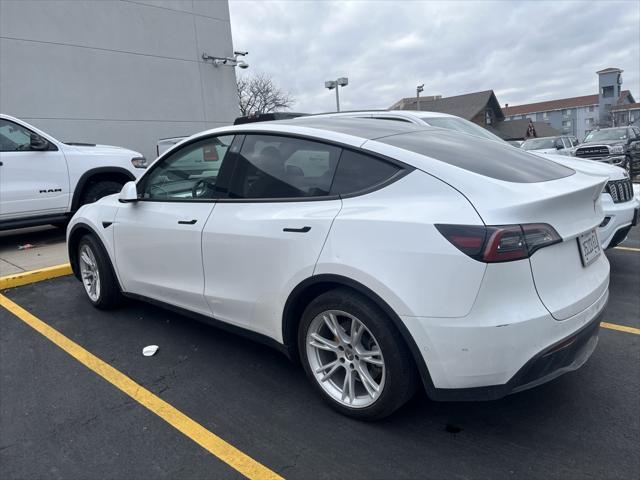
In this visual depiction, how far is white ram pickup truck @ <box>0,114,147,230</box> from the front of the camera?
21.2 ft

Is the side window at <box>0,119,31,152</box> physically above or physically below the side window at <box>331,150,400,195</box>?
above

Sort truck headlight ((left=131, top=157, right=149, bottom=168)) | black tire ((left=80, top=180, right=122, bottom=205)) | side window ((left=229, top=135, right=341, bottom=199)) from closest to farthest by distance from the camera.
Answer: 1. side window ((left=229, top=135, right=341, bottom=199))
2. black tire ((left=80, top=180, right=122, bottom=205))
3. truck headlight ((left=131, top=157, right=149, bottom=168))

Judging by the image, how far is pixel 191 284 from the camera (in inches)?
135

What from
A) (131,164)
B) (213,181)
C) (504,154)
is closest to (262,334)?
(213,181)

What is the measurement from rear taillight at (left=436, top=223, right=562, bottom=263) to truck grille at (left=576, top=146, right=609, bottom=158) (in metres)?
14.5

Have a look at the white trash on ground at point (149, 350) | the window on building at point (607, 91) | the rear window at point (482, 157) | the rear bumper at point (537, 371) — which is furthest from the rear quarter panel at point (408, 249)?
the window on building at point (607, 91)

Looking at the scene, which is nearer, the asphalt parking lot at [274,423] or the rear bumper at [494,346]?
the rear bumper at [494,346]

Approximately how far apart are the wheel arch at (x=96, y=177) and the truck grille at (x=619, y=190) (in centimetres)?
652

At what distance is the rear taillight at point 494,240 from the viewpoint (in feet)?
6.93

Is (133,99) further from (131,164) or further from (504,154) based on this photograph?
(504,154)

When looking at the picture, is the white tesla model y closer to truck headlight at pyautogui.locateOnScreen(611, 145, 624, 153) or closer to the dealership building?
truck headlight at pyautogui.locateOnScreen(611, 145, 624, 153)

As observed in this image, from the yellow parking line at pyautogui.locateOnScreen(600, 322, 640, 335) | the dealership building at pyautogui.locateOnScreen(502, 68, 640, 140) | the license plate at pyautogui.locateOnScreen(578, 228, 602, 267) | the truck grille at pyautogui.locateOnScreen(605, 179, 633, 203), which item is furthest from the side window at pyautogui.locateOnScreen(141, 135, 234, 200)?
the dealership building at pyautogui.locateOnScreen(502, 68, 640, 140)

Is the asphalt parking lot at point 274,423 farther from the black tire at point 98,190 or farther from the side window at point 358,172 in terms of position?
the black tire at point 98,190

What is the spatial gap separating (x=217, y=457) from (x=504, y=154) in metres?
2.37
